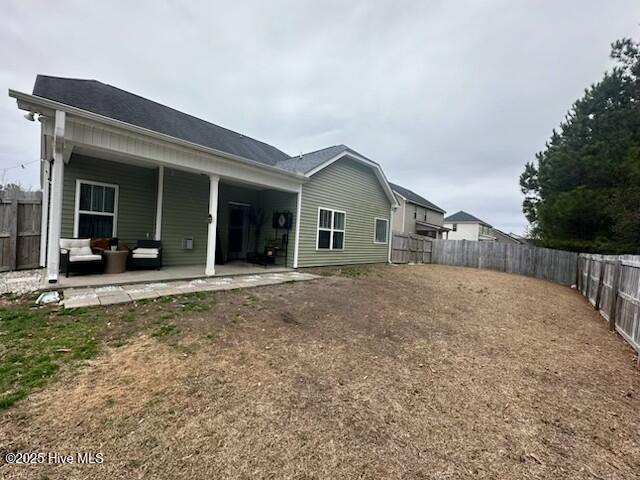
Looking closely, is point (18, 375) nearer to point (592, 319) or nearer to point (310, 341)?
point (310, 341)

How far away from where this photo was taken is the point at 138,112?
28.5 ft

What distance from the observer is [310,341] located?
3670mm

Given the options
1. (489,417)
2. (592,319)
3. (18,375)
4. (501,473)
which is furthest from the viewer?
(592,319)

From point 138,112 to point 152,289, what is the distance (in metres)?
6.17

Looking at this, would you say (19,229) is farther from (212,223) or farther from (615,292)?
(615,292)

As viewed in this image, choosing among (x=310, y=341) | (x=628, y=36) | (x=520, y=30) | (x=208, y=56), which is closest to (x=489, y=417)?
(x=310, y=341)

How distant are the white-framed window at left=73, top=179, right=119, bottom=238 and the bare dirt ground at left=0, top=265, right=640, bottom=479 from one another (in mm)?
3890

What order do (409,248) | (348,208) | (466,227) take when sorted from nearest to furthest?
(348,208), (409,248), (466,227)

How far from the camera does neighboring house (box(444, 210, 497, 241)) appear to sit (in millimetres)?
39094

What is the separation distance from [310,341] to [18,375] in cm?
277

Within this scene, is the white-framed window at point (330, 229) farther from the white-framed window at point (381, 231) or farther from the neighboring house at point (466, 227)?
the neighboring house at point (466, 227)

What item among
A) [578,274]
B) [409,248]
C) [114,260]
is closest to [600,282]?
[578,274]

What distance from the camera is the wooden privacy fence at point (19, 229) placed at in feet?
22.6

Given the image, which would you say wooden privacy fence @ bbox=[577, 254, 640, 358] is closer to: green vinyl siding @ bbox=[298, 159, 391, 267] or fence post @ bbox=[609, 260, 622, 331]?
fence post @ bbox=[609, 260, 622, 331]
